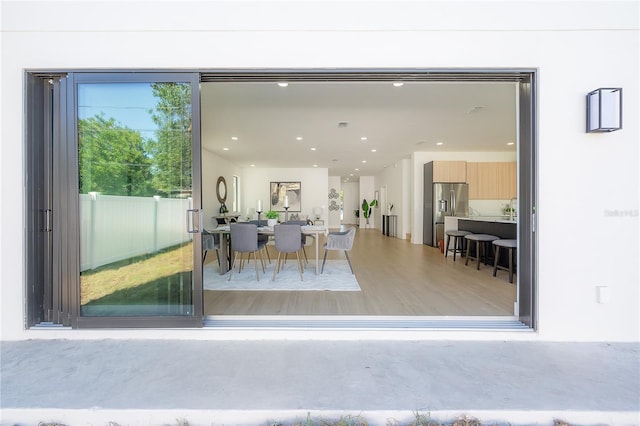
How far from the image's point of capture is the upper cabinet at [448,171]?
7434 millimetres

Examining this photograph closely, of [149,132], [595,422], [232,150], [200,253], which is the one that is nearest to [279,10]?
[149,132]

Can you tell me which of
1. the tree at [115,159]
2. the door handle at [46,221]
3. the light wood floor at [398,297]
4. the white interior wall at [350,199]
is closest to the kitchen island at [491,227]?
the light wood floor at [398,297]

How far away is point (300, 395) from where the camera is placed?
63.9 inches

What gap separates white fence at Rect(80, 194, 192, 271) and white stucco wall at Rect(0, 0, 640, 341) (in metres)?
0.52

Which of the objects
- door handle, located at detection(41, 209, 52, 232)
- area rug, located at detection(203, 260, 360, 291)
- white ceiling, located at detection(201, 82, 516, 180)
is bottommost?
area rug, located at detection(203, 260, 360, 291)

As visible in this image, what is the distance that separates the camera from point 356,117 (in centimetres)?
477

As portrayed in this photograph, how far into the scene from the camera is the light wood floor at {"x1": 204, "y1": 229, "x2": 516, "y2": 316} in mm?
2844

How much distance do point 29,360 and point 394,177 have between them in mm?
9581

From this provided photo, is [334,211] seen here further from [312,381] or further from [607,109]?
[312,381]

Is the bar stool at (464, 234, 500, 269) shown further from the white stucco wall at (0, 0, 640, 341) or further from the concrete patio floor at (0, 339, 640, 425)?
the concrete patio floor at (0, 339, 640, 425)

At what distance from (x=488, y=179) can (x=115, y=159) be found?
8242mm

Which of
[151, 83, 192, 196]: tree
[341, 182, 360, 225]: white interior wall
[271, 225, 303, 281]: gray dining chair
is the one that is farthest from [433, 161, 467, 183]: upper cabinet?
[341, 182, 360, 225]: white interior wall

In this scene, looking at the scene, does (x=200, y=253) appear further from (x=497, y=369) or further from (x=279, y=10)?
(x=497, y=369)

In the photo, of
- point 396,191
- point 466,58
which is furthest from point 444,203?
point 466,58
